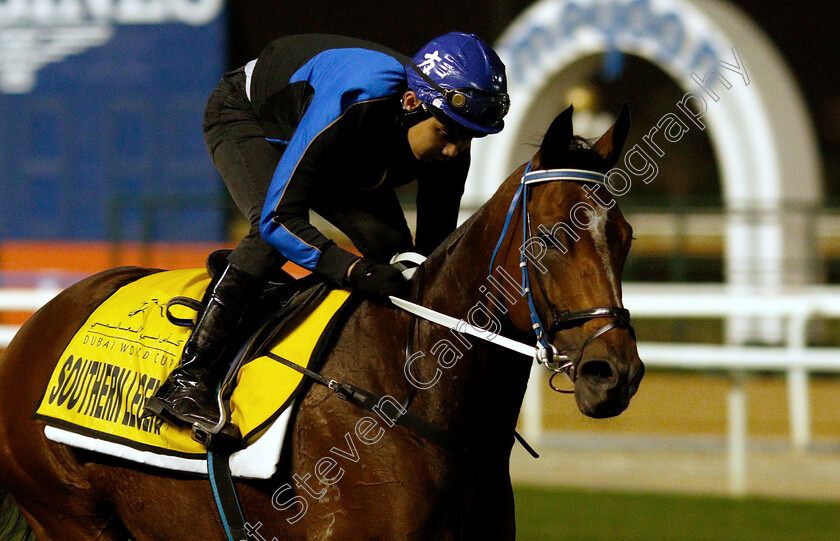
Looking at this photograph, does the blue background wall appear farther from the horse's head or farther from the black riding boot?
the horse's head

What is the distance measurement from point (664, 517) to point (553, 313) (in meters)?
3.72

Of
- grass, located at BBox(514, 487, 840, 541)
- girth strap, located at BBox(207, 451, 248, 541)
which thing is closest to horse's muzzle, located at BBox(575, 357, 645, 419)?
girth strap, located at BBox(207, 451, 248, 541)

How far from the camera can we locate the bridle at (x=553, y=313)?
2.53 meters

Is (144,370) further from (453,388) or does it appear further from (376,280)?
(453,388)

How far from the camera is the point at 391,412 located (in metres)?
2.84

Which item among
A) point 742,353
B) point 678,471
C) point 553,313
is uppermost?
point 553,313

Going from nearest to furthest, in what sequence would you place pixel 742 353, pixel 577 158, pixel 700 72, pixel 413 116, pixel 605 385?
pixel 605 385 < pixel 577 158 < pixel 413 116 < pixel 742 353 < pixel 700 72

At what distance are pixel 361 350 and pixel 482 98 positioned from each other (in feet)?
2.36

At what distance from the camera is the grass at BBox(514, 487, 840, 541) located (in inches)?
219

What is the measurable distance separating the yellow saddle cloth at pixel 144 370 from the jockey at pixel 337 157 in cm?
9

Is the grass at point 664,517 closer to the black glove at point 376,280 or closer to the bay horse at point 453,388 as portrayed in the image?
the bay horse at point 453,388

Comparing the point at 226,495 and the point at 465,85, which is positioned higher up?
→ the point at 465,85

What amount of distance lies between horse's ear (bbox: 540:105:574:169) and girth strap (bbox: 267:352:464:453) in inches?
27.5

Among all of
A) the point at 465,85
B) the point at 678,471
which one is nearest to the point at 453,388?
the point at 465,85
